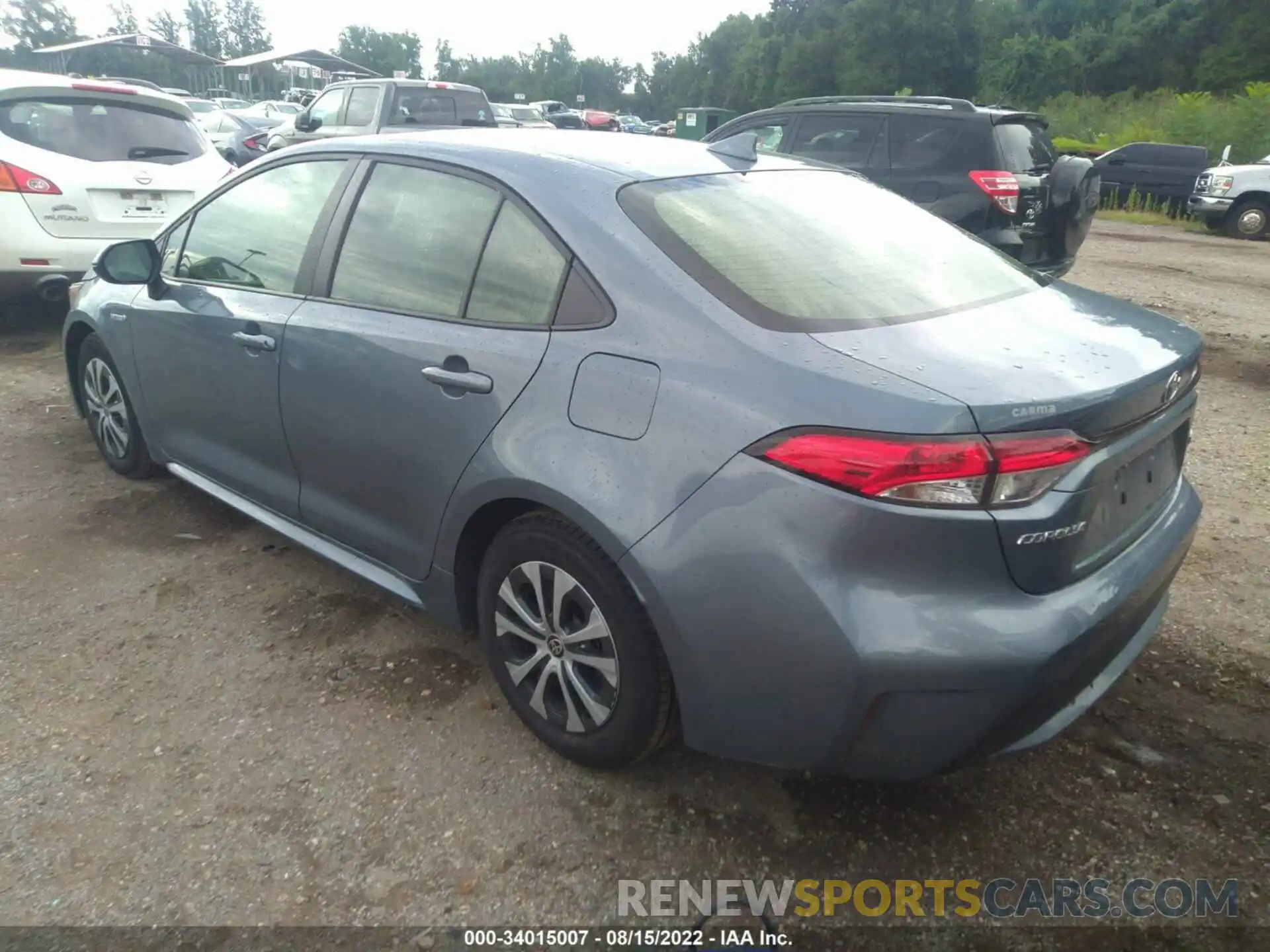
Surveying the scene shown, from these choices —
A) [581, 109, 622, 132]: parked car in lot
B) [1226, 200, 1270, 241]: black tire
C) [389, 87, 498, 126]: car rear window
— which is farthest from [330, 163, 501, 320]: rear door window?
[581, 109, 622, 132]: parked car in lot

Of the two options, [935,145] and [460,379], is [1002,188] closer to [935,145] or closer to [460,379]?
[935,145]

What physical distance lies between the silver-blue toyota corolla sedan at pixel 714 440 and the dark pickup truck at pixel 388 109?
9.35 metres

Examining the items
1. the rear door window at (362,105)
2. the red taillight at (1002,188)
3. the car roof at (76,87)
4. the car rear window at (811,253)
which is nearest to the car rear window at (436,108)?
the rear door window at (362,105)

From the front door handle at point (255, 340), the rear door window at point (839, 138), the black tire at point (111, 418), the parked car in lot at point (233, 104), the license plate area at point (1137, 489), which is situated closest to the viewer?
the license plate area at point (1137, 489)

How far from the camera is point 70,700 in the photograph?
2.83m

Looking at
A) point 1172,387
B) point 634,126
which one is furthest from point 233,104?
point 1172,387

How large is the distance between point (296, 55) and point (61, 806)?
46734mm

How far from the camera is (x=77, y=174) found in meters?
6.17

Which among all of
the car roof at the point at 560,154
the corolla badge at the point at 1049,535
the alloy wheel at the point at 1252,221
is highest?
the car roof at the point at 560,154

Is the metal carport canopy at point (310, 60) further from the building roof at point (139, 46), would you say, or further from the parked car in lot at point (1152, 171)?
the parked car in lot at point (1152, 171)

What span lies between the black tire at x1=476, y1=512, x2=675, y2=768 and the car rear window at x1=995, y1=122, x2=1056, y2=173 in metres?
6.18

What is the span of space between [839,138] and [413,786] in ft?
24.0

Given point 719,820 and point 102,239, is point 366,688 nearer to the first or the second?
point 719,820

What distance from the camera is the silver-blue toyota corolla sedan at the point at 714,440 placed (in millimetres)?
1900
